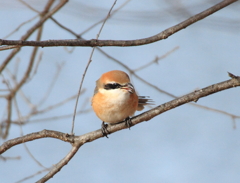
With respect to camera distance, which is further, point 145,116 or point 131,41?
point 145,116

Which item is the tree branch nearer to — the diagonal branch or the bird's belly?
the diagonal branch

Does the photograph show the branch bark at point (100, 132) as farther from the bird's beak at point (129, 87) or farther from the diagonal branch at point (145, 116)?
the bird's beak at point (129, 87)

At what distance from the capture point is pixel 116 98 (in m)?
3.57

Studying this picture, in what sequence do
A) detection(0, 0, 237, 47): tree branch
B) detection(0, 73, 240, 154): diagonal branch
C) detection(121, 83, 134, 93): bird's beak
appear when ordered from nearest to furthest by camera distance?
detection(0, 0, 237, 47): tree branch < detection(0, 73, 240, 154): diagonal branch < detection(121, 83, 134, 93): bird's beak

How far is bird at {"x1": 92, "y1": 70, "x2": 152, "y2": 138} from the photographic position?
3484mm

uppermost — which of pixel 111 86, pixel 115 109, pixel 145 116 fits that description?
pixel 111 86

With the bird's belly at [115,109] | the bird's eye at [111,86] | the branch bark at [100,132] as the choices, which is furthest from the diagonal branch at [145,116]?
the bird's eye at [111,86]

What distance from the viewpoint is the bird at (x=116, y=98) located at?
3.48 m

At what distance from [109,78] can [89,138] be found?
0.82 meters

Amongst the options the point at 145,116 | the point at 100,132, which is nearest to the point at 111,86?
the point at 100,132

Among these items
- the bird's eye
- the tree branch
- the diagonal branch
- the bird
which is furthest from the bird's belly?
the tree branch

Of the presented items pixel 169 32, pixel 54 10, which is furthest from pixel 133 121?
pixel 54 10

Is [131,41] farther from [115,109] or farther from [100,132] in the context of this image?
[115,109]

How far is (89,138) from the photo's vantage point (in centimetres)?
291
